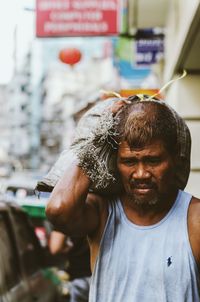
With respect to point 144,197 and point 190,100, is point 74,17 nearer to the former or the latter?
point 190,100

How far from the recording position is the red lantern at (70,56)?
10.9 m

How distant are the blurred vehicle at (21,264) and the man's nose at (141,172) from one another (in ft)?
6.17

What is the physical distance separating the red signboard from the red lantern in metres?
3.27

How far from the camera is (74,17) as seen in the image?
7.49 metres

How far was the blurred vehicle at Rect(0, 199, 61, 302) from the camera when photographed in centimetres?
450

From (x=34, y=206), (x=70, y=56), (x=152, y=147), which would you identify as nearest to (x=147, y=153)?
(x=152, y=147)

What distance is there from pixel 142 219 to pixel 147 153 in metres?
0.28

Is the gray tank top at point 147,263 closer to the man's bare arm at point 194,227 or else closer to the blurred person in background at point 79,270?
the man's bare arm at point 194,227

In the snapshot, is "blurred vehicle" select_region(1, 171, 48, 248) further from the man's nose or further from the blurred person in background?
the man's nose

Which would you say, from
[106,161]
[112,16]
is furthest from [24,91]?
[106,161]

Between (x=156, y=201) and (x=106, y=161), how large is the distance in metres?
0.28

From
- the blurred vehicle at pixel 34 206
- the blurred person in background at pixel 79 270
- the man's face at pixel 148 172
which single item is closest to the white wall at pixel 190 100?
the blurred vehicle at pixel 34 206

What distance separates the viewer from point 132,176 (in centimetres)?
249

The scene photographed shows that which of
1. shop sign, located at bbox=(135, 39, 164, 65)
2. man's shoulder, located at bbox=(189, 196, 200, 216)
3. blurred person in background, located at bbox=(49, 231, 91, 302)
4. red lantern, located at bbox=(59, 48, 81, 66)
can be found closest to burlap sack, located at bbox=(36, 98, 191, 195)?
man's shoulder, located at bbox=(189, 196, 200, 216)
